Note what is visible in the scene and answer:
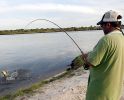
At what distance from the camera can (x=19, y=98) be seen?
12.2 metres

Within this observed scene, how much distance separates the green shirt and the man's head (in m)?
0.10

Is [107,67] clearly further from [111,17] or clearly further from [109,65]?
[111,17]

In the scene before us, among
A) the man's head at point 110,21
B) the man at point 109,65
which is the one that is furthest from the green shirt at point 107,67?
the man's head at point 110,21

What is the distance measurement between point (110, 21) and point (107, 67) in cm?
65

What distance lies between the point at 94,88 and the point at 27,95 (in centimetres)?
802

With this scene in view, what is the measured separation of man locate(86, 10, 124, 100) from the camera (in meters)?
4.54

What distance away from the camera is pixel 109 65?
4605 mm

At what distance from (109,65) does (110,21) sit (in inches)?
24.4

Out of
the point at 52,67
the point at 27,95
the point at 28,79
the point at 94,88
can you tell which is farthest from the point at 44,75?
the point at 94,88

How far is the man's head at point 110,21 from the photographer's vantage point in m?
4.63

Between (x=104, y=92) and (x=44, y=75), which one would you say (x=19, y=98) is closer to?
(x=104, y=92)

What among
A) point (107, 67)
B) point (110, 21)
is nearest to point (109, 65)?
point (107, 67)

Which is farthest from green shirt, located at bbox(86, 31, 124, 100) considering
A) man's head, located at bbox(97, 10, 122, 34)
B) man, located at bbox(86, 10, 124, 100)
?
man's head, located at bbox(97, 10, 122, 34)

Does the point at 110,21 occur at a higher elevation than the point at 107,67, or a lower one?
higher
